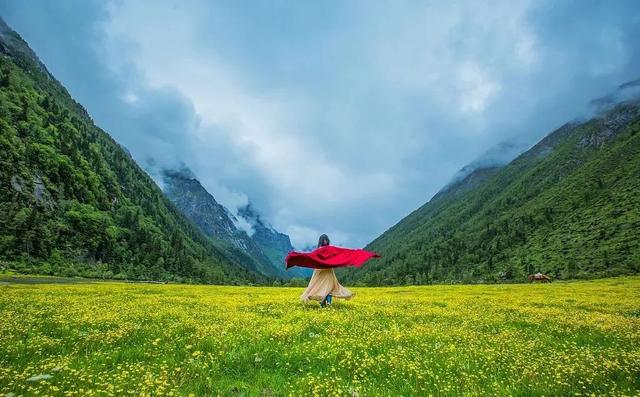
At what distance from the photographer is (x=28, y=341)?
1194cm

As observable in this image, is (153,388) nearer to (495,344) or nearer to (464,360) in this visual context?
(464,360)

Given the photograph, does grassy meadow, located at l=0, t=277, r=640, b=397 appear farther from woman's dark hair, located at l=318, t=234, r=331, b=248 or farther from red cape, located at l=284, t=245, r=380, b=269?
woman's dark hair, located at l=318, t=234, r=331, b=248

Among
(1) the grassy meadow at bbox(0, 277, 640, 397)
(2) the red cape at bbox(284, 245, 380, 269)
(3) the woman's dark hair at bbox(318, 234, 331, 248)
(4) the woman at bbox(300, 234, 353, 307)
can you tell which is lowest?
(1) the grassy meadow at bbox(0, 277, 640, 397)

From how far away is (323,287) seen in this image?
24.4 metres

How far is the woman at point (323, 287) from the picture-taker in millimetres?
24281

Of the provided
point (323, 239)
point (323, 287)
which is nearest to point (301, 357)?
point (323, 287)

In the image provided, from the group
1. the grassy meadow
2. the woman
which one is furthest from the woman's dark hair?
the grassy meadow

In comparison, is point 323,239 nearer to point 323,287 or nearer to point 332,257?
point 332,257

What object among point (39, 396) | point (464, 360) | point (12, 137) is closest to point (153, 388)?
point (39, 396)

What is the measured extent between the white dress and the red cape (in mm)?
1303

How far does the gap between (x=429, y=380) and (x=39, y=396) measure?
8335mm

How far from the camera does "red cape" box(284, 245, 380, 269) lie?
2294 cm

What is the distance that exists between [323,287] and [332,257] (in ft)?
7.66

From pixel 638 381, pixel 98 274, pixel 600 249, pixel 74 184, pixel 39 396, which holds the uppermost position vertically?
pixel 74 184
